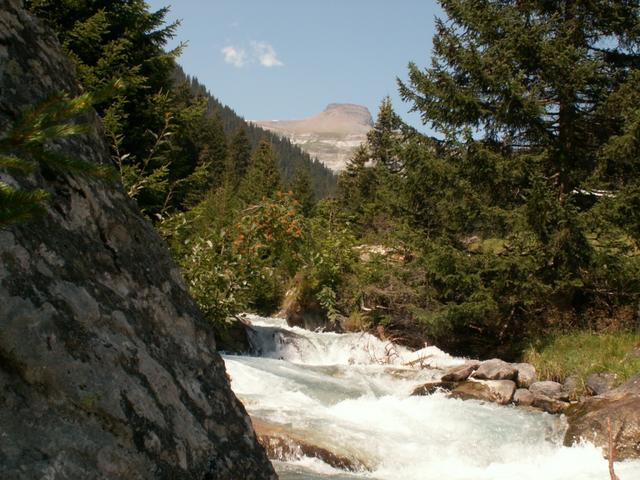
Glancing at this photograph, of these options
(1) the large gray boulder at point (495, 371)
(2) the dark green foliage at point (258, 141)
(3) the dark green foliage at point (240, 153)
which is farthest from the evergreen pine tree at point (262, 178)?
(2) the dark green foliage at point (258, 141)

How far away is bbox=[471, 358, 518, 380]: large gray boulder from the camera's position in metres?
9.99

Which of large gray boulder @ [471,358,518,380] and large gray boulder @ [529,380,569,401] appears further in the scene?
large gray boulder @ [471,358,518,380]

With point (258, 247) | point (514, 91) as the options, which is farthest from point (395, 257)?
point (258, 247)

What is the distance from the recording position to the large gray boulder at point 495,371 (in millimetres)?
9992

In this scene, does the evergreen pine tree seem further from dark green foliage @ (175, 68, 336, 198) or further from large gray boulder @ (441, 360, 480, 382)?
dark green foliage @ (175, 68, 336, 198)

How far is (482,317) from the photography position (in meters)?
12.1

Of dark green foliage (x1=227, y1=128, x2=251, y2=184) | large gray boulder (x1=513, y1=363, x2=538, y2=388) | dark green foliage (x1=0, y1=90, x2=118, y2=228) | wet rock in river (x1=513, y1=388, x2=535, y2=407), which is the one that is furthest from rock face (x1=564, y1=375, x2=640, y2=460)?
dark green foliage (x1=227, y1=128, x2=251, y2=184)

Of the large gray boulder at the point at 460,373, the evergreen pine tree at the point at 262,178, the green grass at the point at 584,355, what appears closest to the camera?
the green grass at the point at 584,355

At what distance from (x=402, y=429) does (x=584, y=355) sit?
14.9ft

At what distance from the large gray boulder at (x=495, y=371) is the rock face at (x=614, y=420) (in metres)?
1.80

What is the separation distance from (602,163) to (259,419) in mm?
8592

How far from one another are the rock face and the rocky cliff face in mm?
6353

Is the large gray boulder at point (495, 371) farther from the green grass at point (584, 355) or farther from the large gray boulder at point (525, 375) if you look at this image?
the green grass at point (584, 355)

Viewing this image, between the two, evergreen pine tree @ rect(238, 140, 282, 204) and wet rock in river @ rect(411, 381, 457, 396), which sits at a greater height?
evergreen pine tree @ rect(238, 140, 282, 204)
